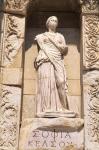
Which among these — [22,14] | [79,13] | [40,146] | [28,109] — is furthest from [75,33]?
[40,146]

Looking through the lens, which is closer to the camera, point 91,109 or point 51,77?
point 91,109

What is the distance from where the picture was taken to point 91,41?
896cm

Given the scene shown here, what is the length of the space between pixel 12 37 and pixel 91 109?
2155 mm

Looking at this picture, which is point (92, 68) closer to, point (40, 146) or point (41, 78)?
point (41, 78)

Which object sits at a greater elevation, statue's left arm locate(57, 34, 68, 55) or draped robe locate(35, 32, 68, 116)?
statue's left arm locate(57, 34, 68, 55)

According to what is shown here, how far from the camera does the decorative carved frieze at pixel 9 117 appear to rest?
8.02 metres

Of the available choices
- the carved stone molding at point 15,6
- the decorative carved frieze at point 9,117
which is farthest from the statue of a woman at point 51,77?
the carved stone molding at point 15,6

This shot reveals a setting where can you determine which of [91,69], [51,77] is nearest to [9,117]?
[51,77]

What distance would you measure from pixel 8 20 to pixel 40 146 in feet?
8.89

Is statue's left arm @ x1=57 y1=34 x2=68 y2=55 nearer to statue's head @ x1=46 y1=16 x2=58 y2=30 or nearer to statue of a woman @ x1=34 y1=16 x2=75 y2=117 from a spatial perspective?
statue of a woman @ x1=34 y1=16 x2=75 y2=117

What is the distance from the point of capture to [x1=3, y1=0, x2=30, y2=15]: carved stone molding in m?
9.14

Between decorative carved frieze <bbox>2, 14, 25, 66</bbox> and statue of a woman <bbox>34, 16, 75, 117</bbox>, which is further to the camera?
decorative carved frieze <bbox>2, 14, 25, 66</bbox>

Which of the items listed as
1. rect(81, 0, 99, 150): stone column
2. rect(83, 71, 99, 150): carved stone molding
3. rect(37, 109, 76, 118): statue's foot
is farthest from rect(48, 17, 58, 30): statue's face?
rect(37, 109, 76, 118): statue's foot

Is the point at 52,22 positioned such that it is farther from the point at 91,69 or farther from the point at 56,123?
the point at 56,123
